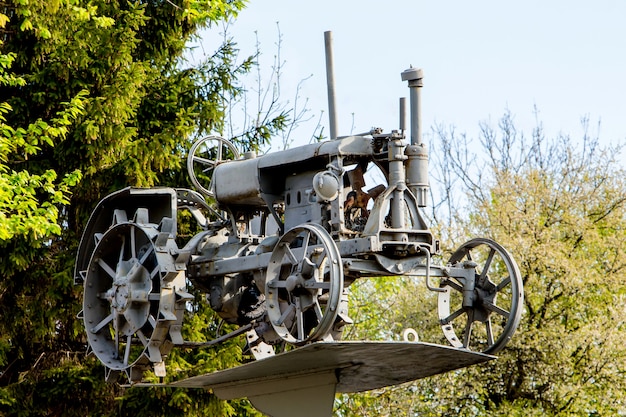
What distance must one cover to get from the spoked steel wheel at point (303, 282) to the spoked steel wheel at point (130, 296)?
3.75ft

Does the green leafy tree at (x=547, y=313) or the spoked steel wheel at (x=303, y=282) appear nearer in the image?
the spoked steel wheel at (x=303, y=282)

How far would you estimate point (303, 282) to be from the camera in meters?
10.0

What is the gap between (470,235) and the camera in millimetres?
23844

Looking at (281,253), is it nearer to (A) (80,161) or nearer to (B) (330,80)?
(B) (330,80)

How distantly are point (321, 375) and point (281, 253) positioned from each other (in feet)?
4.36

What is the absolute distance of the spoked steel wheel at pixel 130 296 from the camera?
11195mm

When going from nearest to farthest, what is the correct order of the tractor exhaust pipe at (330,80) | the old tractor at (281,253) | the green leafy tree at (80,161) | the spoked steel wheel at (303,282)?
the spoked steel wheel at (303,282)
the old tractor at (281,253)
the tractor exhaust pipe at (330,80)
the green leafy tree at (80,161)

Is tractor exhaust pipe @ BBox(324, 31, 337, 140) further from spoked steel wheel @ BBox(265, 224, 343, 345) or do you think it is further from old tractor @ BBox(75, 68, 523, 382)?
spoked steel wheel @ BBox(265, 224, 343, 345)

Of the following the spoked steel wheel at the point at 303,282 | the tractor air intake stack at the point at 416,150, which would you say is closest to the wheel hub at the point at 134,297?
the spoked steel wheel at the point at 303,282

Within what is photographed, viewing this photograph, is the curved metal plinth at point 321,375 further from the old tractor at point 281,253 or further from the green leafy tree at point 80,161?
the green leafy tree at point 80,161

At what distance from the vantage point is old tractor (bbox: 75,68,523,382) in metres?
10.3

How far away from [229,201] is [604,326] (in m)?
11.9

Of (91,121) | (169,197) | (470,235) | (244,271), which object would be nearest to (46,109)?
(91,121)

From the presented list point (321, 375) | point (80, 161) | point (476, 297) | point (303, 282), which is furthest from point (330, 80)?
point (80, 161)
